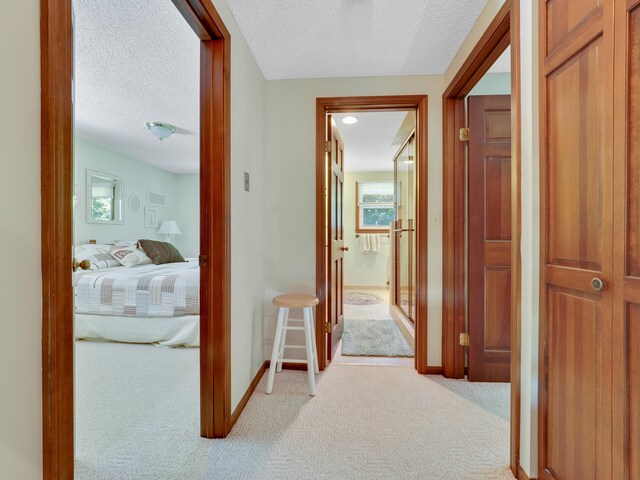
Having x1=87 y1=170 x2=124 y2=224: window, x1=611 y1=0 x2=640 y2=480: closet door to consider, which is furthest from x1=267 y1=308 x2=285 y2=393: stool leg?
x1=87 y1=170 x2=124 y2=224: window

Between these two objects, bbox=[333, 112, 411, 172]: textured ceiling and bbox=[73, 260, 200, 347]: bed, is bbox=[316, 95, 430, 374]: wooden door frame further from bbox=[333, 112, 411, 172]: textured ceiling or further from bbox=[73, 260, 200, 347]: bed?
bbox=[73, 260, 200, 347]: bed

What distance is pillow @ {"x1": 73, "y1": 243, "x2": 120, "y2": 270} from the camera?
354cm

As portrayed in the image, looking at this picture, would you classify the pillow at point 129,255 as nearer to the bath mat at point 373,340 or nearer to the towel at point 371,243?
the bath mat at point 373,340

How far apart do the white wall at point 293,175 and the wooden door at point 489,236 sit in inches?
27.7

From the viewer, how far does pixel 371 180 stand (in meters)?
6.08

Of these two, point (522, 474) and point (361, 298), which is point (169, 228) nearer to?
point (361, 298)

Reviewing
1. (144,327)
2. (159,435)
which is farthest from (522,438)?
(144,327)

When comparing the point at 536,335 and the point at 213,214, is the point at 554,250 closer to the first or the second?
the point at 536,335

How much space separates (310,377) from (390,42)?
2188 mm

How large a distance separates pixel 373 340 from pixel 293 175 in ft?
5.88

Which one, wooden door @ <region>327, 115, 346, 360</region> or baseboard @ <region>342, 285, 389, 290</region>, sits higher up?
wooden door @ <region>327, 115, 346, 360</region>

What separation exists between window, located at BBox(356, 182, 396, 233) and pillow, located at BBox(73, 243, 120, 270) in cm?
402

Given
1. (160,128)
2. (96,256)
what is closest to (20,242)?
(160,128)

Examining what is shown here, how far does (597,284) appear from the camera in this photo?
94cm
